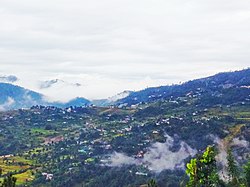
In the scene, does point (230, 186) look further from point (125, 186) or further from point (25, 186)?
point (25, 186)

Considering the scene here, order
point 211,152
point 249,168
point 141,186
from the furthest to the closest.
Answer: point 141,186 → point 249,168 → point 211,152

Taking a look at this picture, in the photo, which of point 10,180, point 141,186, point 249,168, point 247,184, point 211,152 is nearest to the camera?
point 10,180

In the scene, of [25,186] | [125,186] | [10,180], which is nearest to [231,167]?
[10,180]

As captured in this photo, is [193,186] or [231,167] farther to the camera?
[231,167]


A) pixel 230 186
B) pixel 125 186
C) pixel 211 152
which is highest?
pixel 211 152

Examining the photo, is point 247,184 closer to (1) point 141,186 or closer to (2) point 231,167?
(2) point 231,167

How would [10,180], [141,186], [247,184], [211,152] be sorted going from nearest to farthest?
[10,180] → [211,152] → [247,184] → [141,186]

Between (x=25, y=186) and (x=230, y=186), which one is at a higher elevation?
(x=230, y=186)

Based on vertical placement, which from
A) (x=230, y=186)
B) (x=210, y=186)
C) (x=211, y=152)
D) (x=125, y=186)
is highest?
(x=211, y=152)

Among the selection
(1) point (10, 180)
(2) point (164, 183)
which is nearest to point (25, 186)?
(2) point (164, 183)
